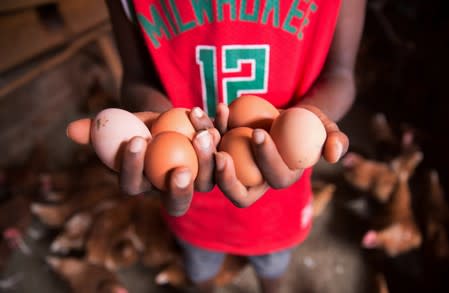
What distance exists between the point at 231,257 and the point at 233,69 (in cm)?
57

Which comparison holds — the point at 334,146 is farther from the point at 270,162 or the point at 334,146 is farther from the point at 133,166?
the point at 133,166

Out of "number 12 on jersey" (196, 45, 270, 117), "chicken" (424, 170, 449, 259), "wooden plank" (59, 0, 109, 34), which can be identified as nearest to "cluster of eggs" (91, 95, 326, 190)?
"number 12 on jersey" (196, 45, 270, 117)

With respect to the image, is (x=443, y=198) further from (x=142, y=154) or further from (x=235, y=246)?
(x=142, y=154)

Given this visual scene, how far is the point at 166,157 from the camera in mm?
341

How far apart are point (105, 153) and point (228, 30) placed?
0.22 meters

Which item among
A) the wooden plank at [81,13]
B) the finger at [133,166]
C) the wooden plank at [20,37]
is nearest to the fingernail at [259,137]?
the finger at [133,166]

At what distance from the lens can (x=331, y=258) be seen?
3.27ft

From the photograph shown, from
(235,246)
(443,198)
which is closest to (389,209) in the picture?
(443,198)

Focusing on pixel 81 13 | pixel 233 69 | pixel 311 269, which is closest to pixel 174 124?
pixel 233 69

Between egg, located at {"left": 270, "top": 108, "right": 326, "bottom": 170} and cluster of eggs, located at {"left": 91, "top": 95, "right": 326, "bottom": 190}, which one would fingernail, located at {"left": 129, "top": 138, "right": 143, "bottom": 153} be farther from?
egg, located at {"left": 270, "top": 108, "right": 326, "bottom": 170}

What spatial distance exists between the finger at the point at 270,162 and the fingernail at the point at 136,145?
10 centimetres

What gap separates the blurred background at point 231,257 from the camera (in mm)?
930

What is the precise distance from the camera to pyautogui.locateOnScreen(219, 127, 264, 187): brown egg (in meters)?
0.36

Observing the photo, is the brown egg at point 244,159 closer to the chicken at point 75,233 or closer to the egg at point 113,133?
the egg at point 113,133
